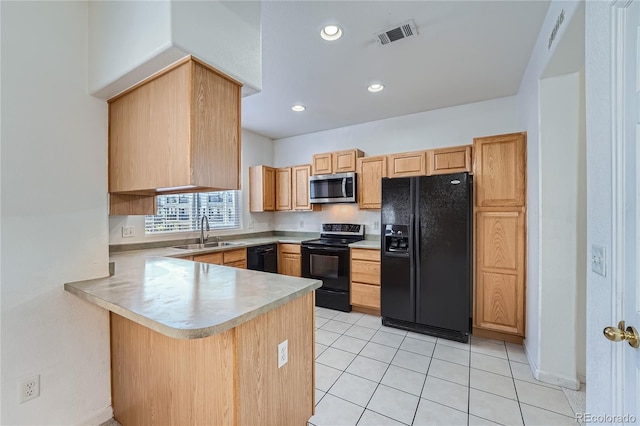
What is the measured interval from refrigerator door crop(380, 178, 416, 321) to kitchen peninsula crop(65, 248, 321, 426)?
1.72 metres

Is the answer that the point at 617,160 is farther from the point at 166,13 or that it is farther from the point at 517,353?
the point at 517,353

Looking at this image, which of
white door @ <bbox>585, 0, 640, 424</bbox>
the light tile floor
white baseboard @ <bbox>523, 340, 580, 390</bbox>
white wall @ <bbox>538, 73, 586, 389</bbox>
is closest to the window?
the light tile floor

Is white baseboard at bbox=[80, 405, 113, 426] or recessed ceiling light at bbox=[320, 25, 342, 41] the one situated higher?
recessed ceiling light at bbox=[320, 25, 342, 41]

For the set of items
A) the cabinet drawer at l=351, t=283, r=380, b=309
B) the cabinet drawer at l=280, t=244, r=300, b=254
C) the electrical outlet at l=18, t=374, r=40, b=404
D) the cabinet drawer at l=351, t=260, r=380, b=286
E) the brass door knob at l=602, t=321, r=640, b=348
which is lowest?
the cabinet drawer at l=351, t=283, r=380, b=309

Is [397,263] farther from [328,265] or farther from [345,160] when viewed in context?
[345,160]

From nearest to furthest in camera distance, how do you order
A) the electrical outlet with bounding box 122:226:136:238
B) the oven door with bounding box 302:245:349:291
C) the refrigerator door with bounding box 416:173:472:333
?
the refrigerator door with bounding box 416:173:472:333 < the electrical outlet with bounding box 122:226:136:238 < the oven door with bounding box 302:245:349:291

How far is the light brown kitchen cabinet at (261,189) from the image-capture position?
4.28m

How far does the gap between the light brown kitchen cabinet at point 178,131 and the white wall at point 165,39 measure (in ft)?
0.20

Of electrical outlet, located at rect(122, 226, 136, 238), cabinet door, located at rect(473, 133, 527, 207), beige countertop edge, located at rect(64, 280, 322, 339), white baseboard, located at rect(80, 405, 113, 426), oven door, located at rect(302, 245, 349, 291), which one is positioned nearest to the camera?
beige countertop edge, located at rect(64, 280, 322, 339)

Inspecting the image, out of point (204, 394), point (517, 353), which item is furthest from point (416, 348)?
point (204, 394)

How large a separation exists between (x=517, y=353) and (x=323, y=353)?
1795 millimetres

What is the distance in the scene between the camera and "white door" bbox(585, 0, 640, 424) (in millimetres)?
812

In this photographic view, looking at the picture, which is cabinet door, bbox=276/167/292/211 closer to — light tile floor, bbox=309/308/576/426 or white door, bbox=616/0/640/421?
light tile floor, bbox=309/308/576/426

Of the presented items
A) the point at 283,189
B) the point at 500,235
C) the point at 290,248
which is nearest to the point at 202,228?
the point at 290,248
